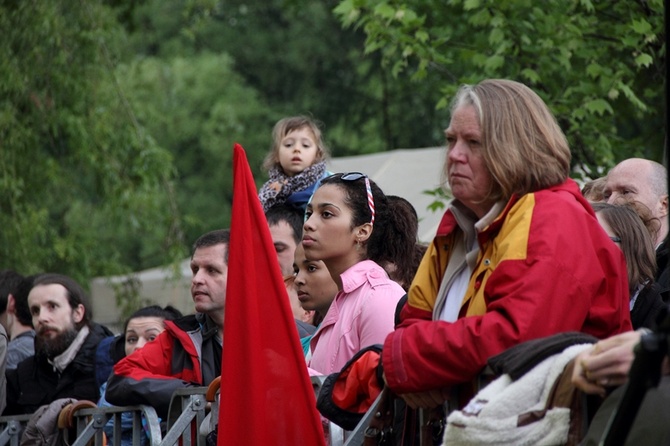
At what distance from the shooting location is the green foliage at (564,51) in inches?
364

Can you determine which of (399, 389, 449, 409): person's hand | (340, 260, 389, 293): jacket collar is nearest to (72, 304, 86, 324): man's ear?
(340, 260, 389, 293): jacket collar

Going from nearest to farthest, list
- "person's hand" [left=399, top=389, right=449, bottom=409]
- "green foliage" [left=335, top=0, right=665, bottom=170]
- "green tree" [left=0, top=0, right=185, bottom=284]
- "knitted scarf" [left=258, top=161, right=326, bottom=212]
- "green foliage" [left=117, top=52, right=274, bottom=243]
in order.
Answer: "person's hand" [left=399, top=389, right=449, bottom=409] → "knitted scarf" [left=258, top=161, right=326, bottom=212] → "green foliage" [left=335, top=0, right=665, bottom=170] → "green tree" [left=0, top=0, right=185, bottom=284] → "green foliage" [left=117, top=52, right=274, bottom=243]

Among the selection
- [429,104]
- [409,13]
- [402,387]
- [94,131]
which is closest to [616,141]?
[409,13]

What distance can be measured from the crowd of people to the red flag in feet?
1.16

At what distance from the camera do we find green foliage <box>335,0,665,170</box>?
30.4ft

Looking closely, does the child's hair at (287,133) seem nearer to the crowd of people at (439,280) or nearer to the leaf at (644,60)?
the crowd of people at (439,280)

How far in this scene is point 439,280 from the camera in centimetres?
390

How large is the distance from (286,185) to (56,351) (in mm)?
1736

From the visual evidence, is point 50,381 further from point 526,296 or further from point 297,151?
point 526,296

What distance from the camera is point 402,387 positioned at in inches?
138

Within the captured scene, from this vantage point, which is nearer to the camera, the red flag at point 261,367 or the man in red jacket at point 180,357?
the red flag at point 261,367

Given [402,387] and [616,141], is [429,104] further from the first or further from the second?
[402,387]

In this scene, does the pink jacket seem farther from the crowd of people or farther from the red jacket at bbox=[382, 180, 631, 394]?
the red jacket at bbox=[382, 180, 631, 394]

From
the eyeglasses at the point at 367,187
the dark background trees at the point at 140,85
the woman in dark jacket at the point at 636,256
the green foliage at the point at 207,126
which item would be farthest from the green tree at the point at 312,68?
the woman in dark jacket at the point at 636,256
